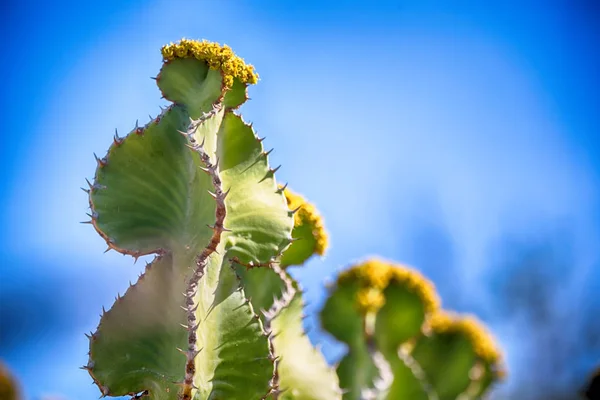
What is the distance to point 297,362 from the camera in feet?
9.50

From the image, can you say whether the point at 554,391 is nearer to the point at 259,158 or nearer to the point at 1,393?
the point at 1,393

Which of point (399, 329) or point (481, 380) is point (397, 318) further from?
point (481, 380)

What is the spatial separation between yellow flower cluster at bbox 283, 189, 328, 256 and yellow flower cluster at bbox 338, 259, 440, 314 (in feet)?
5.38

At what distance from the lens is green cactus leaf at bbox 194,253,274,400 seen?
234 cm

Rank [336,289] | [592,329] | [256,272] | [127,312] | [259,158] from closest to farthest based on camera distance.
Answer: [127,312]
[259,158]
[256,272]
[336,289]
[592,329]

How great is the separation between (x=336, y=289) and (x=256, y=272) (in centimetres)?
212

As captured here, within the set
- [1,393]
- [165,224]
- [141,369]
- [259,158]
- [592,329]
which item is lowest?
[141,369]

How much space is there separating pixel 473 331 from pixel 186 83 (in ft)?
14.0

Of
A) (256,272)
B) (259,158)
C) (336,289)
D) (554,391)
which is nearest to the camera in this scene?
(259,158)

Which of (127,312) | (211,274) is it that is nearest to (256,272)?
(211,274)

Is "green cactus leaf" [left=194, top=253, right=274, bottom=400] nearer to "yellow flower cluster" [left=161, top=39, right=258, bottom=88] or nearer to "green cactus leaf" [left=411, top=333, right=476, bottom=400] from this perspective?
"yellow flower cluster" [left=161, top=39, right=258, bottom=88]

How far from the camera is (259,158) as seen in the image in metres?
2.53

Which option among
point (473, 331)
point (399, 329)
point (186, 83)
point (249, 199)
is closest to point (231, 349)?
point (249, 199)

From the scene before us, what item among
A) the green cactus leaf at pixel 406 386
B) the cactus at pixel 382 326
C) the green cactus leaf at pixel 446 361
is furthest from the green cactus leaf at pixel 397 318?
the green cactus leaf at pixel 446 361
